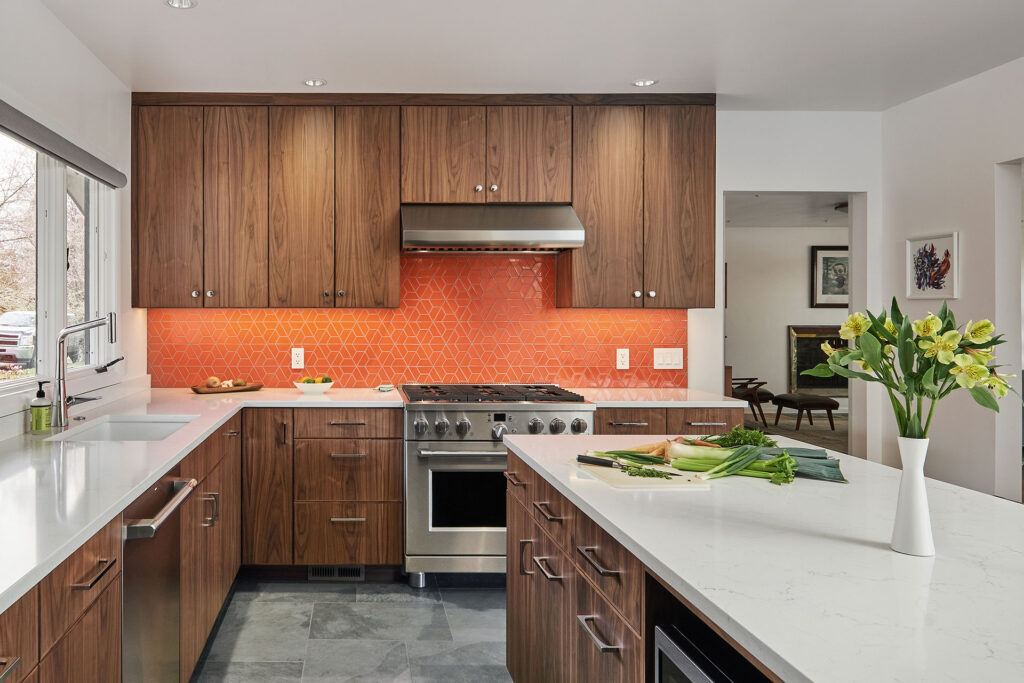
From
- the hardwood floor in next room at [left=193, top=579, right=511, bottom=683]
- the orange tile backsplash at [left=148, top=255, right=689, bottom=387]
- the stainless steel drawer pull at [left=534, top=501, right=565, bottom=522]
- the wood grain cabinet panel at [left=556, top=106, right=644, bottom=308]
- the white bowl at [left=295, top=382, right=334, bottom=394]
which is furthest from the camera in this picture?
the orange tile backsplash at [left=148, top=255, right=689, bottom=387]

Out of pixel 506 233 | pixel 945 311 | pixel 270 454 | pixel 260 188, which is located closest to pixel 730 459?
pixel 945 311

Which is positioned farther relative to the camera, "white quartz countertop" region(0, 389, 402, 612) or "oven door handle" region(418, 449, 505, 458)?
"oven door handle" region(418, 449, 505, 458)

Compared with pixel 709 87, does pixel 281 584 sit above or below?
below

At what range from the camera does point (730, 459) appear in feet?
6.42

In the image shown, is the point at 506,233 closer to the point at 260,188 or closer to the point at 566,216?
the point at 566,216

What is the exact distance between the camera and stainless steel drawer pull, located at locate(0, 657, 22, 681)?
1.14 m

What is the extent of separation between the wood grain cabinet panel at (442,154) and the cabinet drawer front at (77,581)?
272cm

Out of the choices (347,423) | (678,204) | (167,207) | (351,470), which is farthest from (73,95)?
(678,204)

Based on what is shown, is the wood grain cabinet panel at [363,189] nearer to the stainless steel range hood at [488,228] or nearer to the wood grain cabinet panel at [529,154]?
the stainless steel range hood at [488,228]

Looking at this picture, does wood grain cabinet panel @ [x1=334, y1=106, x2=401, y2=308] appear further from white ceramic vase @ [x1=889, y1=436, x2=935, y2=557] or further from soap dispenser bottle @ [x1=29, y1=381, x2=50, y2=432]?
white ceramic vase @ [x1=889, y1=436, x2=935, y2=557]

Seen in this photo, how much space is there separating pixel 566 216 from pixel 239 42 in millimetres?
1761

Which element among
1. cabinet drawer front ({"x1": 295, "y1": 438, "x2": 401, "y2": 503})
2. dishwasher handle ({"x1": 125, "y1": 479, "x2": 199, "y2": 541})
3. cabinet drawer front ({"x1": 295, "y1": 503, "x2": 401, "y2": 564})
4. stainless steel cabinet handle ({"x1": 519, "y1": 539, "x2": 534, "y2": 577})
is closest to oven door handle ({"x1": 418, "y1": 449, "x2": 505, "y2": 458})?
cabinet drawer front ({"x1": 295, "y1": 438, "x2": 401, "y2": 503})

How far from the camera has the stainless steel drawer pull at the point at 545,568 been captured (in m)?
1.99

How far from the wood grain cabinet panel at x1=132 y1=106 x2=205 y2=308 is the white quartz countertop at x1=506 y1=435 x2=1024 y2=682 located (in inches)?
115
